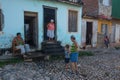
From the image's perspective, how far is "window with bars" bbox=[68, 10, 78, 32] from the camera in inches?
757

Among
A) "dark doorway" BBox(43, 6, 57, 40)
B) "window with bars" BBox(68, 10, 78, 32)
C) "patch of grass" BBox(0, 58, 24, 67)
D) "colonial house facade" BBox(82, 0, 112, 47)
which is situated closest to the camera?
"patch of grass" BBox(0, 58, 24, 67)

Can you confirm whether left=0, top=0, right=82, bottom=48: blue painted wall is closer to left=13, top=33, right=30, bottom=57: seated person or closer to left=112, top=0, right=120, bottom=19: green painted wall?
left=13, top=33, right=30, bottom=57: seated person

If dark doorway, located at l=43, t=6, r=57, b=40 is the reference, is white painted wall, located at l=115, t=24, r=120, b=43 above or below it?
below

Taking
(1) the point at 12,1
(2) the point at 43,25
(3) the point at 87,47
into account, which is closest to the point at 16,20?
(1) the point at 12,1

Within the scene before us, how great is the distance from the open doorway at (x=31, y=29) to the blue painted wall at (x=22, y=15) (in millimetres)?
255

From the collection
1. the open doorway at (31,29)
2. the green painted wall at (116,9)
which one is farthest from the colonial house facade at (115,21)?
the open doorway at (31,29)

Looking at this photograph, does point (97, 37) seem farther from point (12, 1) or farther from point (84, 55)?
point (12, 1)

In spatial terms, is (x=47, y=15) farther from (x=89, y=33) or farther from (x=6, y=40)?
(x=89, y=33)

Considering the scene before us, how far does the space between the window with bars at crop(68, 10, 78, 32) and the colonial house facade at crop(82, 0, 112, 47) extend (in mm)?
1903

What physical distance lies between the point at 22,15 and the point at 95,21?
1065cm

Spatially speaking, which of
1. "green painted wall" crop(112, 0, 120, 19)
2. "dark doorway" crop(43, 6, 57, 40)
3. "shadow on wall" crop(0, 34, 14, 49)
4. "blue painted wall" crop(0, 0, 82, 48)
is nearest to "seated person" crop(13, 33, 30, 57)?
"shadow on wall" crop(0, 34, 14, 49)

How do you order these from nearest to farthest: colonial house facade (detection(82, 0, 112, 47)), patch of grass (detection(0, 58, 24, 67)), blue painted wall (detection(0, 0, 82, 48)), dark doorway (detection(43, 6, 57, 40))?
patch of grass (detection(0, 58, 24, 67))
blue painted wall (detection(0, 0, 82, 48))
dark doorway (detection(43, 6, 57, 40))
colonial house facade (detection(82, 0, 112, 47))

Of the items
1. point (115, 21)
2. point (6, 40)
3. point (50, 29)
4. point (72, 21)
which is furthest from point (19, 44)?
point (115, 21)

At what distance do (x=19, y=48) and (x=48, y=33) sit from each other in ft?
12.0
